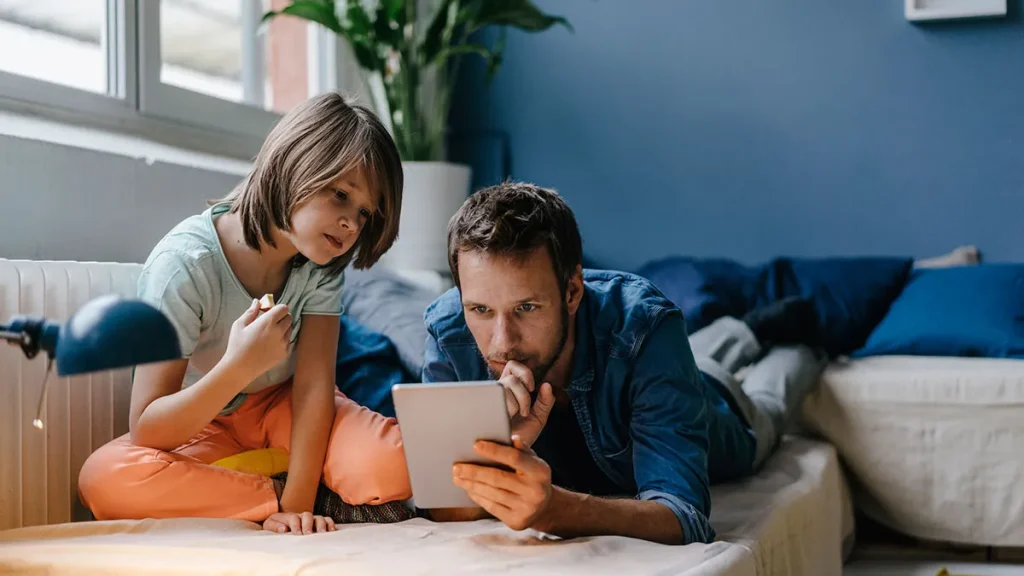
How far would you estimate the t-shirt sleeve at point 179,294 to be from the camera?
128cm

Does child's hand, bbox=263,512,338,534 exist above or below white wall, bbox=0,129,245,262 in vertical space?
below

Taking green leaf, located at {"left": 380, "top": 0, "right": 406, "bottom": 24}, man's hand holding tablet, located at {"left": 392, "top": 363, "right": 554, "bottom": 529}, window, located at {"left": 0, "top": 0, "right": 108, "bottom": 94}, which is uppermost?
green leaf, located at {"left": 380, "top": 0, "right": 406, "bottom": 24}

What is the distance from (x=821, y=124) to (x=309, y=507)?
7.30 feet

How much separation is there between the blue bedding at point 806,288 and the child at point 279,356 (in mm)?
1249

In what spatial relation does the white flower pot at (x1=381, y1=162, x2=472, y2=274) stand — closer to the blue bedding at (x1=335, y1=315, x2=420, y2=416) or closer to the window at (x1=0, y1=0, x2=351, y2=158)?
the window at (x1=0, y1=0, x2=351, y2=158)

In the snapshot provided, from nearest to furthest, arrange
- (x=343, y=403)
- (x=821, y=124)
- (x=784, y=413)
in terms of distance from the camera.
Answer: (x=343, y=403)
(x=784, y=413)
(x=821, y=124)

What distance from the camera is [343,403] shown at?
59.7 inches

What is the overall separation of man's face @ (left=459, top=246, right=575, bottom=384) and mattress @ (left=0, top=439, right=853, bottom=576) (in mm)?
221

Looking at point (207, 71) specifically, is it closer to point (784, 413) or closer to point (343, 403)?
point (343, 403)

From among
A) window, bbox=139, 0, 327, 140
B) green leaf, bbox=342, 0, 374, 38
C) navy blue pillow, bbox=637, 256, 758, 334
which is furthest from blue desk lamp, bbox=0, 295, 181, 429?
green leaf, bbox=342, 0, 374, 38

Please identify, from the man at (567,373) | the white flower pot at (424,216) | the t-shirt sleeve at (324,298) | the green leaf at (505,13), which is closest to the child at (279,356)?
the t-shirt sleeve at (324,298)

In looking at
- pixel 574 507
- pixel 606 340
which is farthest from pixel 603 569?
pixel 606 340

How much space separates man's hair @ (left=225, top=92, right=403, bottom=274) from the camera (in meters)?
1.34

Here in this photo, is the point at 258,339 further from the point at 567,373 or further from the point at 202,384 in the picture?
the point at 567,373
